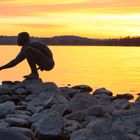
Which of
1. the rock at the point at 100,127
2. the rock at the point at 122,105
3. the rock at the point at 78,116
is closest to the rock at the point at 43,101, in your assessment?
the rock at the point at 78,116

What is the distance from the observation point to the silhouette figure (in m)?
15.0

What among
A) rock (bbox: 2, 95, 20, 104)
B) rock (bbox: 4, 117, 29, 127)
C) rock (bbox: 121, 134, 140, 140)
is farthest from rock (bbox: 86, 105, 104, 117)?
rock (bbox: 2, 95, 20, 104)

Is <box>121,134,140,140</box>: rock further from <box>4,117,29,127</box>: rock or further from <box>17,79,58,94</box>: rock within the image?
<box>17,79,58,94</box>: rock

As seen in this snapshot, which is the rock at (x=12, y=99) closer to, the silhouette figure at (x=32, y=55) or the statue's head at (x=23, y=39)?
the silhouette figure at (x=32, y=55)

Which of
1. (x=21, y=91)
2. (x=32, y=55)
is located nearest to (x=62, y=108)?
(x=21, y=91)

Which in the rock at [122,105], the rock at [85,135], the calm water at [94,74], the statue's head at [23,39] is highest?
the statue's head at [23,39]

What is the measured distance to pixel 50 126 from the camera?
9.80 metres

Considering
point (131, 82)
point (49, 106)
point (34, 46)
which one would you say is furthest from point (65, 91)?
point (131, 82)

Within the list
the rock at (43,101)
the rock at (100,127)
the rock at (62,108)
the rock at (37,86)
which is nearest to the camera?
the rock at (100,127)

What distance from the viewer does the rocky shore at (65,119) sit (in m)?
8.91

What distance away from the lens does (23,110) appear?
12.0m

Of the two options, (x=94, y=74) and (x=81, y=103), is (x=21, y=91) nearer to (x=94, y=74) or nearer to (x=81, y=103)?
(x=81, y=103)

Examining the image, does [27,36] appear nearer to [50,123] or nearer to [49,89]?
[49,89]

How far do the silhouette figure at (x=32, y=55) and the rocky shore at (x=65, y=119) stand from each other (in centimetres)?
148
